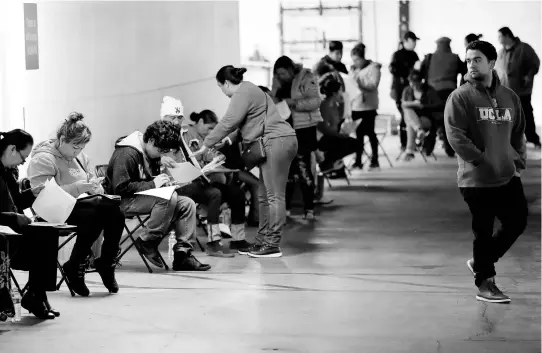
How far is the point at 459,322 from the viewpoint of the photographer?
A: 5.72 metres

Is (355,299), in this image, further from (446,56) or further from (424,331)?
(446,56)

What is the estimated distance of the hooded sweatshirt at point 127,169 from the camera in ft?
23.7

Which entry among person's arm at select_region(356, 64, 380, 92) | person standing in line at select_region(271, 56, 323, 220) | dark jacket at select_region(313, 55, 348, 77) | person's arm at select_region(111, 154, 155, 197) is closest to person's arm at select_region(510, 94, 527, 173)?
person's arm at select_region(111, 154, 155, 197)

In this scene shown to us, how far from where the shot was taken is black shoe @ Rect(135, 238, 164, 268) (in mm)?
7543

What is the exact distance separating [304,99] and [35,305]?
4768 mm

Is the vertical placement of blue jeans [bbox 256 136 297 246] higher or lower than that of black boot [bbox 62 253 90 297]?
higher

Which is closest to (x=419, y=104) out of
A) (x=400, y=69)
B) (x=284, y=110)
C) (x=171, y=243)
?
(x=400, y=69)

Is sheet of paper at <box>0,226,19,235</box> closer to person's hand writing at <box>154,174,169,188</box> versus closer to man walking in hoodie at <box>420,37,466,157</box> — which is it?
person's hand writing at <box>154,174,169,188</box>

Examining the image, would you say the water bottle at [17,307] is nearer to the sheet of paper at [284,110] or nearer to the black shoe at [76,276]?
the black shoe at [76,276]

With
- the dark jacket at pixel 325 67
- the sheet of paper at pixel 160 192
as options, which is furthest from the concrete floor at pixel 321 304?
the dark jacket at pixel 325 67

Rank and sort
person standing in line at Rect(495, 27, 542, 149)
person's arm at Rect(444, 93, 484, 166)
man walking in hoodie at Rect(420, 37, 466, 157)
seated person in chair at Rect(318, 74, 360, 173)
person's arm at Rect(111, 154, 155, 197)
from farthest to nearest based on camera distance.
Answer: man walking in hoodie at Rect(420, 37, 466, 157) → person standing in line at Rect(495, 27, 542, 149) → seated person in chair at Rect(318, 74, 360, 173) → person's arm at Rect(111, 154, 155, 197) → person's arm at Rect(444, 93, 484, 166)

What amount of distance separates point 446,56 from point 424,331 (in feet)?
32.7

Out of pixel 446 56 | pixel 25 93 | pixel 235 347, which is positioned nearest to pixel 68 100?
pixel 25 93

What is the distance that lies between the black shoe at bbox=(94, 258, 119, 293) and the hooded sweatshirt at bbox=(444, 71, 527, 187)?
2.19 metres
